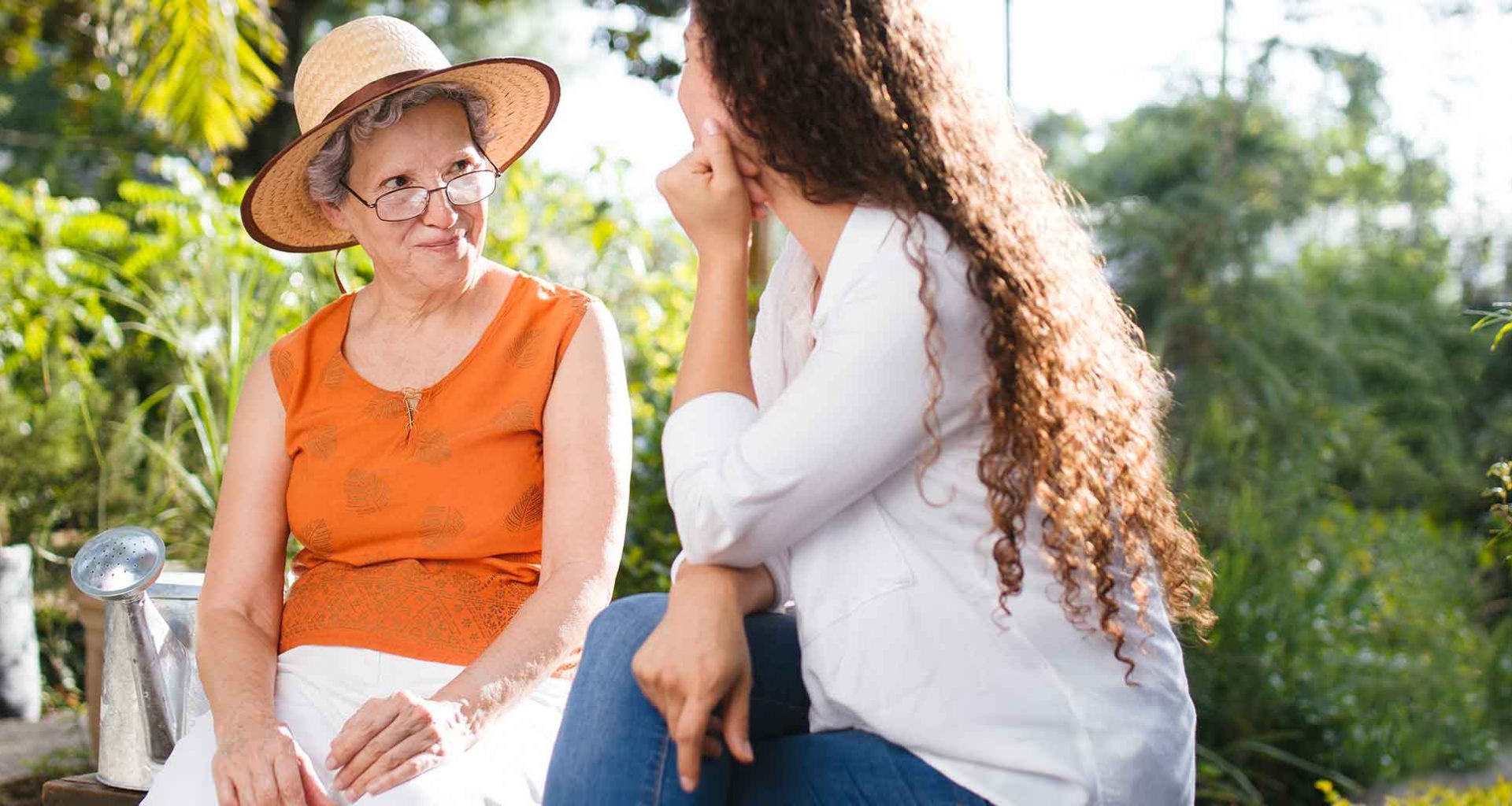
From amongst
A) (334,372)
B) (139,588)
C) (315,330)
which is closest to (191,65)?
(315,330)

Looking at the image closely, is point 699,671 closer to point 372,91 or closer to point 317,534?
point 317,534

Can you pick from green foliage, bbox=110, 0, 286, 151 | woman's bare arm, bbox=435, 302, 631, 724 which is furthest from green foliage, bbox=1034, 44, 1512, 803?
green foliage, bbox=110, 0, 286, 151

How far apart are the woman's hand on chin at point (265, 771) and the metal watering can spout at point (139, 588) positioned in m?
0.42

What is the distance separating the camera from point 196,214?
5.00 metres

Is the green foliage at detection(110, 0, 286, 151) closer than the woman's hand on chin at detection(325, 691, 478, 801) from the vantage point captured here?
No

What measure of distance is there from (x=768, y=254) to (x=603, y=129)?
2.31 meters

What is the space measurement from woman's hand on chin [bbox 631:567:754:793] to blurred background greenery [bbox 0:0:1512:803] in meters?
2.32

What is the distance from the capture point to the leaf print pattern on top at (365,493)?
2.22 metres

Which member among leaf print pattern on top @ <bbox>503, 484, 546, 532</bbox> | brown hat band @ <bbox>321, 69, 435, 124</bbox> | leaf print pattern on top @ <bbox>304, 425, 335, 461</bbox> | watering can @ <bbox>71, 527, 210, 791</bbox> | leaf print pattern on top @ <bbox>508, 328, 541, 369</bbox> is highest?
brown hat band @ <bbox>321, 69, 435, 124</bbox>

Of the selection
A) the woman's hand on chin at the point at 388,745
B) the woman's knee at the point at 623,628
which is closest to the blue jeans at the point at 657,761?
the woman's knee at the point at 623,628

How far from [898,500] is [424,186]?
1.12 m

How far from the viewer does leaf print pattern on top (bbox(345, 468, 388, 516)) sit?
2.22 meters

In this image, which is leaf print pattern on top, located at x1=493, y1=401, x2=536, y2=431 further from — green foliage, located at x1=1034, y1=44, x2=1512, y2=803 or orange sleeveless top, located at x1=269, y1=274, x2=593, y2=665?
green foliage, located at x1=1034, y1=44, x2=1512, y2=803

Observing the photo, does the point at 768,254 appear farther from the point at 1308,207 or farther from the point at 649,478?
the point at 1308,207
